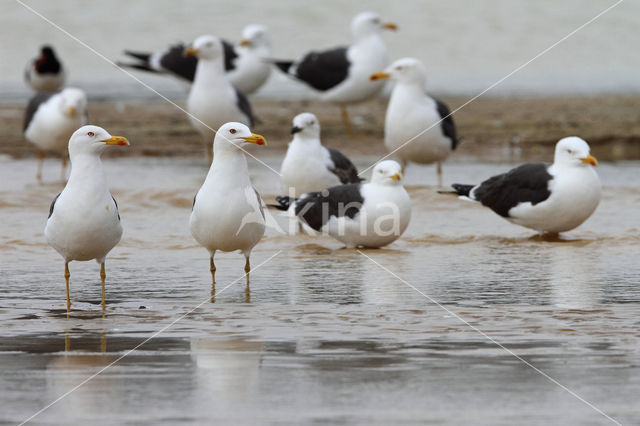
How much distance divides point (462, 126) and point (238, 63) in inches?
164

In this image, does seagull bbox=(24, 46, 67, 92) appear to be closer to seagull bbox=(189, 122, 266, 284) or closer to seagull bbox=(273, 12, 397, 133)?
seagull bbox=(273, 12, 397, 133)

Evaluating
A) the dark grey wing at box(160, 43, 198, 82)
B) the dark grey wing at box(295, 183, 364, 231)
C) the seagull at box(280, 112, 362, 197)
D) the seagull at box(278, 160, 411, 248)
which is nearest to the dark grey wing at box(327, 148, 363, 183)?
the seagull at box(280, 112, 362, 197)

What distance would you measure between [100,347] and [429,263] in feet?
10.9

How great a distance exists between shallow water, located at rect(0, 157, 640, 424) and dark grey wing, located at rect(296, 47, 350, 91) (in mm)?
7177

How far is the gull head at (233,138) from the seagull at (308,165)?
2.50 metres

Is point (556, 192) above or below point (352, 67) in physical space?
below

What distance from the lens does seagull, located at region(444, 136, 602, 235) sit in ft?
30.3

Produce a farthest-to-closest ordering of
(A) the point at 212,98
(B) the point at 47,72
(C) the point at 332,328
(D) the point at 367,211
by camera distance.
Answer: (B) the point at 47,72
(A) the point at 212,98
(D) the point at 367,211
(C) the point at 332,328

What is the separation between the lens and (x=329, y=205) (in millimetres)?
9234

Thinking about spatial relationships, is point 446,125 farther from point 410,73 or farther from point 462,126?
point 462,126

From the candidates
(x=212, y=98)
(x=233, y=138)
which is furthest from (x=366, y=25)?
(x=233, y=138)

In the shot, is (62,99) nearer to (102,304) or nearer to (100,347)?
(102,304)

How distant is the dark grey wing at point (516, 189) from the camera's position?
945 cm

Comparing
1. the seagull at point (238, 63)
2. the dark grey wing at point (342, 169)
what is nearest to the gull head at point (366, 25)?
the seagull at point (238, 63)
